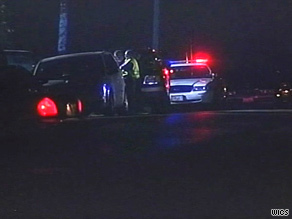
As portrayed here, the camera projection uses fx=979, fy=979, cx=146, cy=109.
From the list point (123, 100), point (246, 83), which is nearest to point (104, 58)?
point (123, 100)

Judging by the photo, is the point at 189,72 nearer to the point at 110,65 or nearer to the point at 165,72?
the point at 165,72

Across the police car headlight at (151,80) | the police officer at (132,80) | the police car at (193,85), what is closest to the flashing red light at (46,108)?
Answer: the police officer at (132,80)

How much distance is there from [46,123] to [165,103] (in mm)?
12170

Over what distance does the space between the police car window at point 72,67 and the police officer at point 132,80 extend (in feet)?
8.19

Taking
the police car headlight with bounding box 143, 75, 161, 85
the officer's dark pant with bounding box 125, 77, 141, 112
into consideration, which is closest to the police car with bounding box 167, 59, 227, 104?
the police car headlight with bounding box 143, 75, 161, 85

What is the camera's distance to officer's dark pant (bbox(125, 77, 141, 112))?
22598mm

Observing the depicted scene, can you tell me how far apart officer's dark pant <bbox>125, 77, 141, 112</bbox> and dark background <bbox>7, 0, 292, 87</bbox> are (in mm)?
8849

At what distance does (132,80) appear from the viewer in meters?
22.7

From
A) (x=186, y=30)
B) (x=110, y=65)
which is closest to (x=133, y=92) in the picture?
(x=110, y=65)

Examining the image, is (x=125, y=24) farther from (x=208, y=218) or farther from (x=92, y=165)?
(x=208, y=218)

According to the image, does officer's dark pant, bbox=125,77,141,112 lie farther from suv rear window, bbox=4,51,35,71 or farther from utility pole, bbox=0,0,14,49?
utility pole, bbox=0,0,14,49

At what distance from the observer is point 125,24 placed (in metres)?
37.8

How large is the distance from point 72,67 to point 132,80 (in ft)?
12.0

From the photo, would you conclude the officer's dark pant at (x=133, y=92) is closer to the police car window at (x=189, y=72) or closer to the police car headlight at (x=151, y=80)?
the police car headlight at (x=151, y=80)
